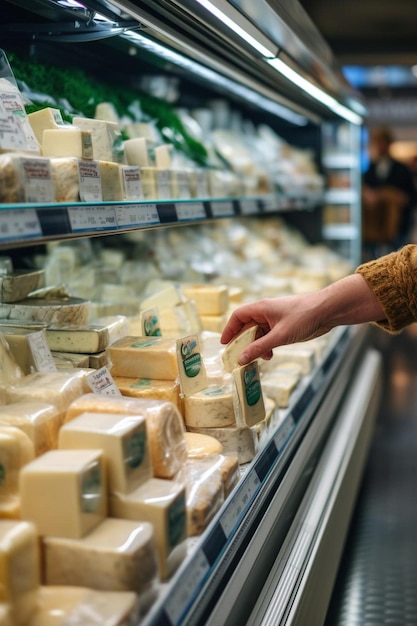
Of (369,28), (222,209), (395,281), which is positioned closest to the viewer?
(395,281)

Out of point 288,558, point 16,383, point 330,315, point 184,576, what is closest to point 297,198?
point 330,315

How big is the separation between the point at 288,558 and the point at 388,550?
4.40 feet

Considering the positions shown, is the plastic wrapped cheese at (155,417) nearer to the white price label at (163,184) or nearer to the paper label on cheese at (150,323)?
the paper label on cheese at (150,323)

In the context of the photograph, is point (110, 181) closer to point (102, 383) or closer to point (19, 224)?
point (102, 383)

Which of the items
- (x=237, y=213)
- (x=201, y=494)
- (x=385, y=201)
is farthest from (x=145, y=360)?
(x=385, y=201)

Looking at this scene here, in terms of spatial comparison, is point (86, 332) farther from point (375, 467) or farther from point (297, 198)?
point (375, 467)

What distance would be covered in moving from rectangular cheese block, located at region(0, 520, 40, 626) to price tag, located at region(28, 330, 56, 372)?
558 millimetres

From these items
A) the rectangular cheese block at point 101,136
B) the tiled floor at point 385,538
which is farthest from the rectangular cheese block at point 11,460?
the tiled floor at point 385,538

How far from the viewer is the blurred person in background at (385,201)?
292 inches

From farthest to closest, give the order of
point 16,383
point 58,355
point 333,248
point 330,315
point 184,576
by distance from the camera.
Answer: point 333,248 < point 330,315 < point 58,355 < point 16,383 < point 184,576

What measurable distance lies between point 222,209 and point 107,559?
5.38ft

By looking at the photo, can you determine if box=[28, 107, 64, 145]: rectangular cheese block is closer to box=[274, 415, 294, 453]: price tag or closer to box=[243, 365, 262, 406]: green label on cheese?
box=[243, 365, 262, 406]: green label on cheese

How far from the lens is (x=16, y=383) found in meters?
1.50

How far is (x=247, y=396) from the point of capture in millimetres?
1731
